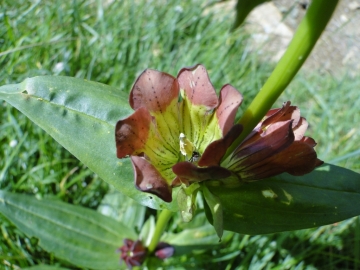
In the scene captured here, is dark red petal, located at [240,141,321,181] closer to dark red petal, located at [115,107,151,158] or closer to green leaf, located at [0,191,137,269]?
dark red petal, located at [115,107,151,158]

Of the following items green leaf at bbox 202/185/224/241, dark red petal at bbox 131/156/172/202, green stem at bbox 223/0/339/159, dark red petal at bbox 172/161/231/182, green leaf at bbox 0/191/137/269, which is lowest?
green leaf at bbox 0/191/137/269

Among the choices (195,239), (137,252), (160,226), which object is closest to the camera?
(160,226)

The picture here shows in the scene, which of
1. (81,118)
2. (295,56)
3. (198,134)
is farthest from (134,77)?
(295,56)

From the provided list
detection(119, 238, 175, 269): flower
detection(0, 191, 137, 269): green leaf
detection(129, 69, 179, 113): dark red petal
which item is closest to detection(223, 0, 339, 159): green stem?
detection(129, 69, 179, 113): dark red petal

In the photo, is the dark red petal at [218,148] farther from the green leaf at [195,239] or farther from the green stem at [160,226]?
the green leaf at [195,239]

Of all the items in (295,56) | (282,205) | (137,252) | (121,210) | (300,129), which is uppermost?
(295,56)

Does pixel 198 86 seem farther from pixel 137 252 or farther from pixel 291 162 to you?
pixel 137 252

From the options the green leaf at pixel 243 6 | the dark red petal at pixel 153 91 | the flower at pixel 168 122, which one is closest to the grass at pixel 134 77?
the flower at pixel 168 122

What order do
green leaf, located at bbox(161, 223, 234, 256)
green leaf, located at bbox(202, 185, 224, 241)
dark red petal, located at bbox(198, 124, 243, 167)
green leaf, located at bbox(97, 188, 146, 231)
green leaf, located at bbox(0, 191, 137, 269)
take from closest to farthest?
dark red petal, located at bbox(198, 124, 243, 167) < green leaf, located at bbox(202, 185, 224, 241) < green leaf, located at bbox(0, 191, 137, 269) < green leaf, located at bbox(161, 223, 234, 256) < green leaf, located at bbox(97, 188, 146, 231)
